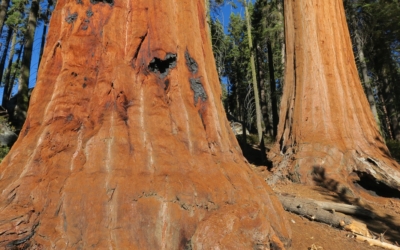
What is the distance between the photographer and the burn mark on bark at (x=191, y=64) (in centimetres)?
391

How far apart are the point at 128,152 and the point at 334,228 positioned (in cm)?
325

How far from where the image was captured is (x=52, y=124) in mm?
3094

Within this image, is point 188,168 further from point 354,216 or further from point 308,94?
point 308,94

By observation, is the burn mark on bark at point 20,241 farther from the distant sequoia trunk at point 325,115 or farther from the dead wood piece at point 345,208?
the distant sequoia trunk at point 325,115

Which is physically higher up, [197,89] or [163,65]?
[163,65]

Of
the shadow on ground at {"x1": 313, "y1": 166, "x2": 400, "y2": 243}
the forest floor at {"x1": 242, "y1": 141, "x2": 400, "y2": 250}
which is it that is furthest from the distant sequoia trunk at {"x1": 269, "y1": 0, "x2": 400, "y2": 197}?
the forest floor at {"x1": 242, "y1": 141, "x2": 400, "y2": 250}

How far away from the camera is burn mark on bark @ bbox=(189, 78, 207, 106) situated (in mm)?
3793

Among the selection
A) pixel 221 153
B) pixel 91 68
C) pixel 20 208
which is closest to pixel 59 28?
pixel 91 68

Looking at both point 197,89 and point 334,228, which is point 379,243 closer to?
point 334,228

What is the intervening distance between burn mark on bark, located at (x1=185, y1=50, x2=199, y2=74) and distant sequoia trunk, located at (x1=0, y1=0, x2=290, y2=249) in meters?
0.01

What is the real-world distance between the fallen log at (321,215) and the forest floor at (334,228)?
0.26ft

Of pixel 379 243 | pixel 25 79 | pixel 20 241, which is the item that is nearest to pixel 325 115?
pixel 379 243

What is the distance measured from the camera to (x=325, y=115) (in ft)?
25.1

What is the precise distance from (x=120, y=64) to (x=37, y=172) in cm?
134
